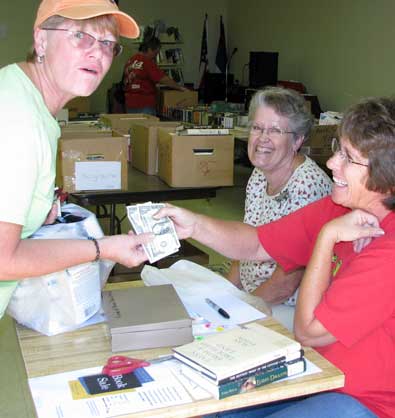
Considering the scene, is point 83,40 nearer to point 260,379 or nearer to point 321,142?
point 260,379

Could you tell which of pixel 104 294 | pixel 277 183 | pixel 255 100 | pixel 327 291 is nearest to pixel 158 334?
pixel 104 294

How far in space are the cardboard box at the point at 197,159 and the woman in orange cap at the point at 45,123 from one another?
165cm

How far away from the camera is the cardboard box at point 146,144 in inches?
141

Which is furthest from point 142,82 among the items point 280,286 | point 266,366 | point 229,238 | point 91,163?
point 266,366

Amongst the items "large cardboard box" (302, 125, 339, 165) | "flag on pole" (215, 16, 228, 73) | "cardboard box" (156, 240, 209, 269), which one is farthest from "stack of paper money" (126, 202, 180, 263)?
"flag on pole" (215, 16, 228, 73)

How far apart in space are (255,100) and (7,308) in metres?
1.50

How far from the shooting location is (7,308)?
1.63 meters

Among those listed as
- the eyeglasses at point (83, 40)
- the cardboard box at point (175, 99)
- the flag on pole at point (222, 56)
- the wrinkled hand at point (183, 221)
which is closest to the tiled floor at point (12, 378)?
the wrinkled hand at point (183, 221)

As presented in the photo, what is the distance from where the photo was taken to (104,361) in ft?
4.68

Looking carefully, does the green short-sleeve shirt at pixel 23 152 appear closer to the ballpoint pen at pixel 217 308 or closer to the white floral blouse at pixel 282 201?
the ballpoint pen at pixel 217 308

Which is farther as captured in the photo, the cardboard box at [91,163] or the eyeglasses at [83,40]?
the cardboard box at [91,163]

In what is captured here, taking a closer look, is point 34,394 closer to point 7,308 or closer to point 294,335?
point 7,308

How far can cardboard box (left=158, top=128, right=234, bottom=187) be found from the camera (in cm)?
332

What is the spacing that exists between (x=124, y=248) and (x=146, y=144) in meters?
2.14
